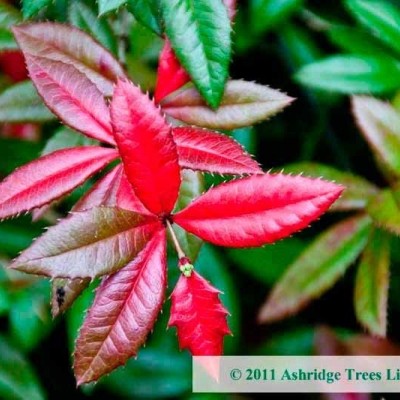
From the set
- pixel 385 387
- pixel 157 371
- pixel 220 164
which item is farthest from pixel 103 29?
pixel 385 387

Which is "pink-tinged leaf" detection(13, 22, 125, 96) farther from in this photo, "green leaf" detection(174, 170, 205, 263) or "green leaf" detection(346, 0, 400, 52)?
"green leaf" detection(346, 0, 400, 52)

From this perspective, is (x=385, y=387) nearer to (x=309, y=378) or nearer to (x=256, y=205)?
(x=309, y=378)

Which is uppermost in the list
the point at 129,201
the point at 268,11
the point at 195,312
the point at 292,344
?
the point at 268,11

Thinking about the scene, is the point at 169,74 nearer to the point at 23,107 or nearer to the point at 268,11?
the point at 23,107

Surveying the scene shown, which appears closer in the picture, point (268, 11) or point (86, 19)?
point (86, 19)

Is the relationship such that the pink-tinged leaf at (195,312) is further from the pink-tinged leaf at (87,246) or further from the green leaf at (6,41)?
the green leaf at (6,41)

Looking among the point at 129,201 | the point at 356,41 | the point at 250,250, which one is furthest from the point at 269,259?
the point at 129,201
